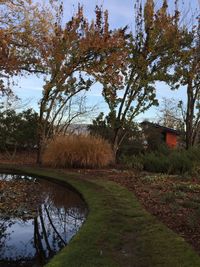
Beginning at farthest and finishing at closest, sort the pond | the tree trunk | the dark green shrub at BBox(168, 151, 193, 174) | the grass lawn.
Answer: the tree trunk
the dark green shrub at BBox(168, 151, 193, 174)
the pond
the grass lawn

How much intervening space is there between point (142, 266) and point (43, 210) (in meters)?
4.42

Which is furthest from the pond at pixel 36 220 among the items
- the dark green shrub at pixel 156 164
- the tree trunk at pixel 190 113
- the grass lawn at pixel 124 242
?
the tree trunk at pixel 190 113

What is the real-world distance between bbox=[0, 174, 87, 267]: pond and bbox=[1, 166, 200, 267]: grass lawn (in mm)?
533

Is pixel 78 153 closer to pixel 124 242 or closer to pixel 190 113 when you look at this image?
pixel 190 113

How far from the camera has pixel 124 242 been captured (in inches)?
214

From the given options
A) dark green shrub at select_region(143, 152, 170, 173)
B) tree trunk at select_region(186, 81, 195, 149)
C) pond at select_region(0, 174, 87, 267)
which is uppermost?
tree trunk at select_region(186, 81, 195, 149)

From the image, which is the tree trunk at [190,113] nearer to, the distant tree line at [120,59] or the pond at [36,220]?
the distant tree line at [120,59]

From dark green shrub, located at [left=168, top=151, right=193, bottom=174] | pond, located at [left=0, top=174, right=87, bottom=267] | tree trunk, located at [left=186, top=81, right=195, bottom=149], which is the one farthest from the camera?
tree trunk, located at [left=186, top=81, right=195, bottom=149]

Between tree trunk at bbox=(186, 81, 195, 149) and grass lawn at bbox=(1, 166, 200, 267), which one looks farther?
tree trunk at bbox=(186, 81, 195, 149)

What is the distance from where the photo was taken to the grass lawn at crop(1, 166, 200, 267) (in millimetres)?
4582

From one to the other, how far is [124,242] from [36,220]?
2717mm

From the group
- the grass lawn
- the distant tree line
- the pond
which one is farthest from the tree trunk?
the grass lawn

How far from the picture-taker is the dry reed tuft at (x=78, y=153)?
15078mm

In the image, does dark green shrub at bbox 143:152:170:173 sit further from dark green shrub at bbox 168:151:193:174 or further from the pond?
the pond
